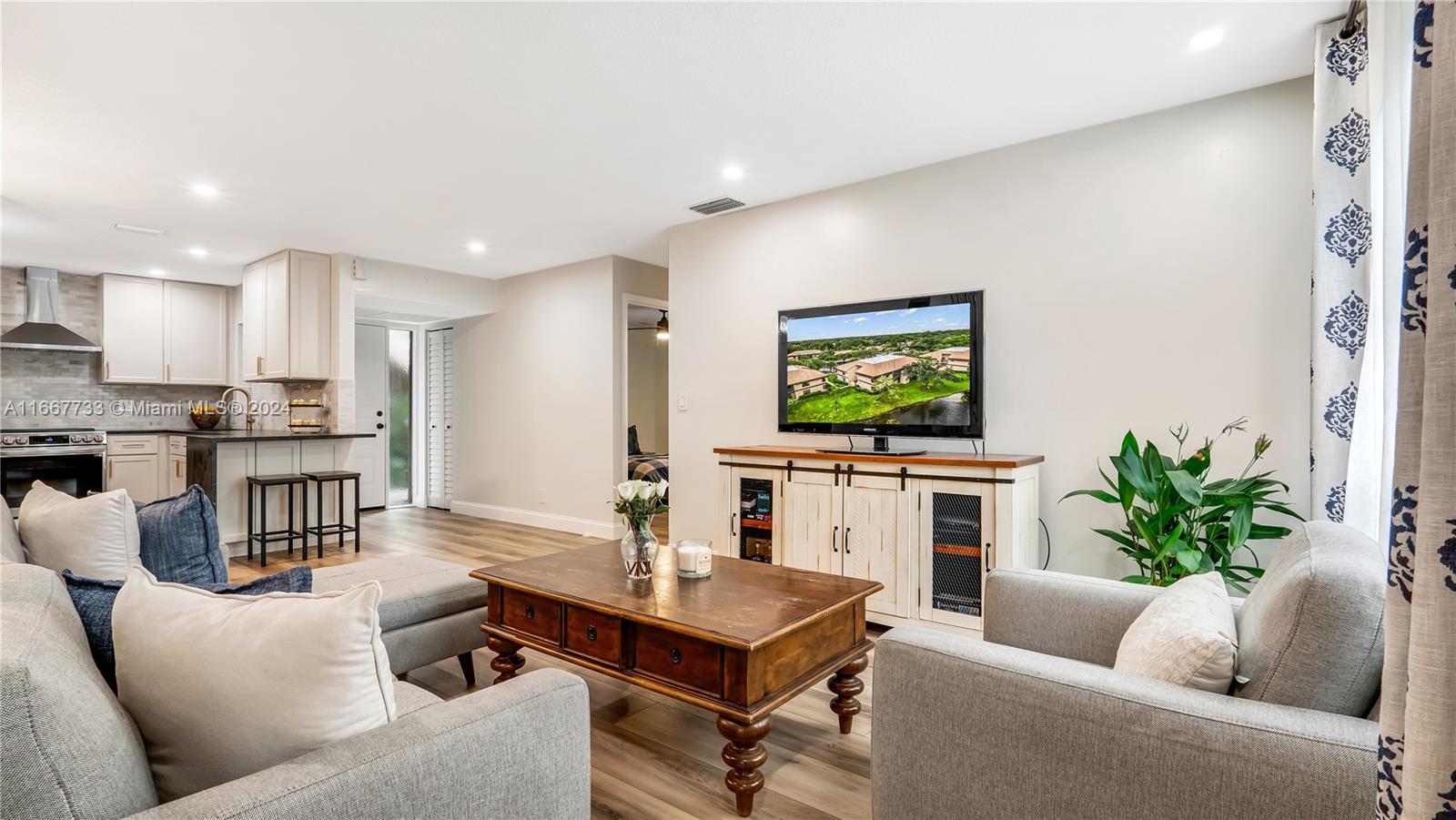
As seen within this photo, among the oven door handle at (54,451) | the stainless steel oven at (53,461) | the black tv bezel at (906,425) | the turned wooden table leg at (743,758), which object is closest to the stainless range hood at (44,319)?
the stainless steel oven at (53,461)

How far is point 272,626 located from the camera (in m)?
1.00

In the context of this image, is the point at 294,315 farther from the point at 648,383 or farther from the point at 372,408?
the point at 648,383

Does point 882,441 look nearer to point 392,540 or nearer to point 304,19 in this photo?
point 304,19

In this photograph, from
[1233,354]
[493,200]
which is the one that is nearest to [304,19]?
[493,200]

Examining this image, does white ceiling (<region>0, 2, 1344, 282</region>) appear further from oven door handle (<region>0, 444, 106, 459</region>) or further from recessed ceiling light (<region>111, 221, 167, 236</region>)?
oven door handle (<region>0, 444, 106, 459</region>)

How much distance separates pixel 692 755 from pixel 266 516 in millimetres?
4684

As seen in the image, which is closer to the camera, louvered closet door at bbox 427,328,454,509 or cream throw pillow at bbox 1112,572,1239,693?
cream throw pillow at bbox 1112,572,1239,693

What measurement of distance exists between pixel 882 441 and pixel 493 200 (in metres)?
2.88

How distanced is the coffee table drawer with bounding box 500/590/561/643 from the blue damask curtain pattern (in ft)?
9.00

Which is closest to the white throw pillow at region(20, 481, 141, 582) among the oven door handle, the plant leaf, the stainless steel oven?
the plant leaf

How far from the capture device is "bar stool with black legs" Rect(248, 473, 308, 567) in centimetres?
512

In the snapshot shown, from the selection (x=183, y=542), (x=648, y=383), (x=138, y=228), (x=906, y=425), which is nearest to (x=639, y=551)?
(x=183, y=542)

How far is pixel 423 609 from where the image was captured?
252cm

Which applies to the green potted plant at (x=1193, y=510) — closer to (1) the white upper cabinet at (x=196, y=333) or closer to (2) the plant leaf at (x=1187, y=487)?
(2) the plant leaf at (x=1187, y=487)
